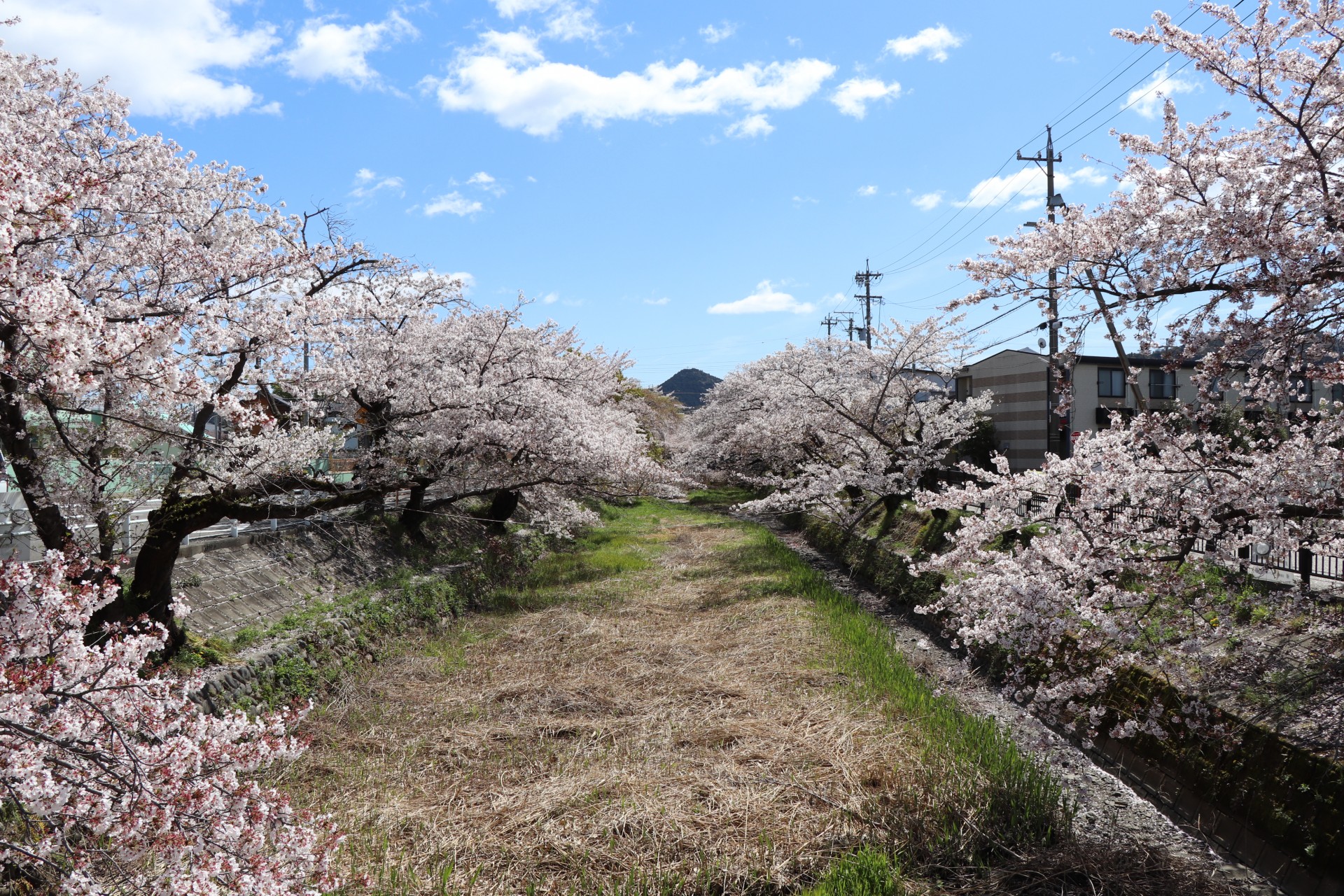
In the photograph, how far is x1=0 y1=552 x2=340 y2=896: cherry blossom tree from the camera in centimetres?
290

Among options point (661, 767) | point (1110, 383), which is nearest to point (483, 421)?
point (661, 767)

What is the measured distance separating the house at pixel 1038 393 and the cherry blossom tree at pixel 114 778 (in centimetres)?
2632

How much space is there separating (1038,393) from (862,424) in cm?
1741

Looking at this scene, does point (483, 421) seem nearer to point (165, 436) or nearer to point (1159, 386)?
point (165, 436)

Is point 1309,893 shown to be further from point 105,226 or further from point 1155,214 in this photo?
point 105,226

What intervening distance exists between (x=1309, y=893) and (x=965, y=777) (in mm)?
1981

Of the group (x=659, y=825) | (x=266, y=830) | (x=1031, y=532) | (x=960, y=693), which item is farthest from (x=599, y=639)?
(x=266, y=830)

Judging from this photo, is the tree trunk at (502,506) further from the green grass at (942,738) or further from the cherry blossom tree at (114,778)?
the cherry blossom tree at (114,778)

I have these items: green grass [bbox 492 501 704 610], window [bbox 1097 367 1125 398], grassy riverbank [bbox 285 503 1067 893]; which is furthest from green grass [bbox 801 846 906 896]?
window [bbox 1097 367 1125 398]

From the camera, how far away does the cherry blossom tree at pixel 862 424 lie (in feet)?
53.8

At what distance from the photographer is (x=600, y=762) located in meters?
6.13

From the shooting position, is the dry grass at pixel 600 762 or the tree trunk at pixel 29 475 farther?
the tree trunk at pixel 29 475

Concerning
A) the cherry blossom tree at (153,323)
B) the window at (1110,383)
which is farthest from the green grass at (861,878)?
the window at (1110,383)

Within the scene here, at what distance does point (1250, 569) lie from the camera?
328 inches
